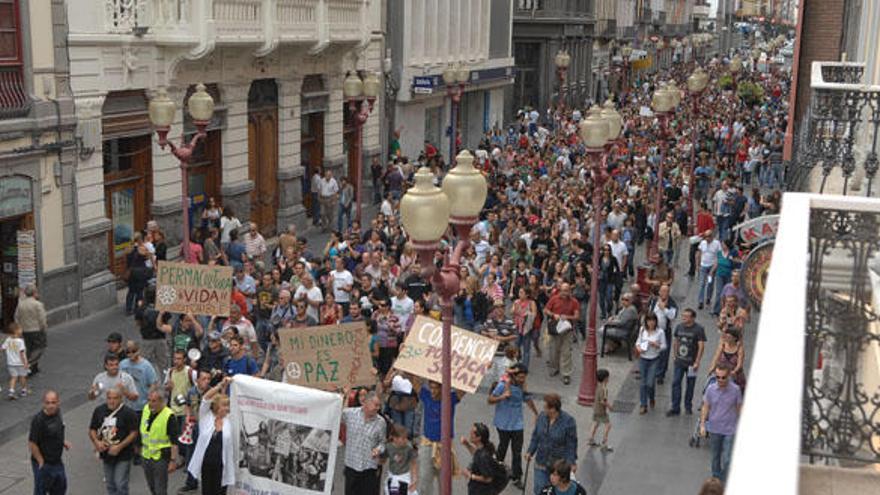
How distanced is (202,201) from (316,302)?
31.4ft

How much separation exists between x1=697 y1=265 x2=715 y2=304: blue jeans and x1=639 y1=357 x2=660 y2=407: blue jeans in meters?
6.16

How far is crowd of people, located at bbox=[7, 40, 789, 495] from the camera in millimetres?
10672

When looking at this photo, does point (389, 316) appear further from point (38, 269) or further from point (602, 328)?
point (38, 269)

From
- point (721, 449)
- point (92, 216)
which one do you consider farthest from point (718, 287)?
point (92, 216)

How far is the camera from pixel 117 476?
10.9 meters

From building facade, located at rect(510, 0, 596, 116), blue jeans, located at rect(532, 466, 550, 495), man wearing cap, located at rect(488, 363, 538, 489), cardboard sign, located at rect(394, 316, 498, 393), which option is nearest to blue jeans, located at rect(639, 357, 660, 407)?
man wearing cap, located at rect(488, 363, 538, 489)

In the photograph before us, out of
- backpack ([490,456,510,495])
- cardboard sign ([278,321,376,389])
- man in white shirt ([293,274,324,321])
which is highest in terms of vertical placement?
cardboard sign ([278,321,376,389])

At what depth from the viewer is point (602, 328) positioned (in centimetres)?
1858

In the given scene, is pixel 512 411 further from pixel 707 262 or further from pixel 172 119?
pixel 707 262

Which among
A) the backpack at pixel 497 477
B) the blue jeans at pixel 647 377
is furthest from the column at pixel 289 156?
the backpack at pixel 497 477

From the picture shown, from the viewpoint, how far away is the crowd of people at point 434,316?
35.0 ft

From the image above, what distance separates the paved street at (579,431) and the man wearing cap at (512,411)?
41 cm

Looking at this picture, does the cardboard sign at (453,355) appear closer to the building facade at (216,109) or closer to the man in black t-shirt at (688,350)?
the man in black t-shirt at (688,350)

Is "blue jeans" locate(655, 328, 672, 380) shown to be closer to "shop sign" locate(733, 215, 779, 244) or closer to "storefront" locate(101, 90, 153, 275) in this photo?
"shop sign" locate(733, 215, 779, 244)
